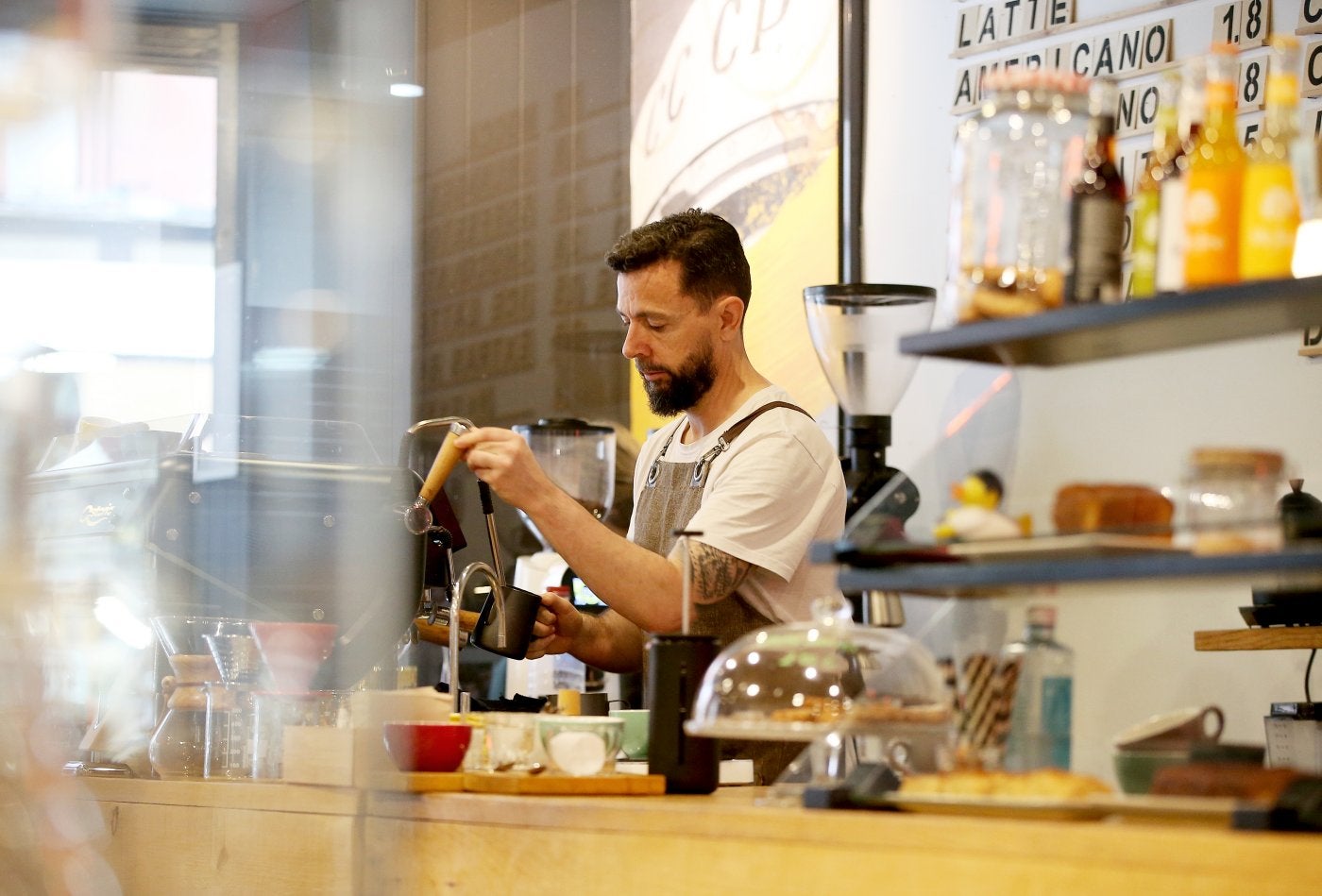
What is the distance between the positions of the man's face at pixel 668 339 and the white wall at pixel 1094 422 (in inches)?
15.4

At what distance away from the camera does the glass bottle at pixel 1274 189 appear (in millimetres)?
1355

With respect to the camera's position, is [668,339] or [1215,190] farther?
[668,339]

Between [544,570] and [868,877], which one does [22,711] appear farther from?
[544,570]

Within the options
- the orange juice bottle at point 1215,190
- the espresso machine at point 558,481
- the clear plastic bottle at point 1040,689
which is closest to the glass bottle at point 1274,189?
the orange juice bottle at point 1215,190

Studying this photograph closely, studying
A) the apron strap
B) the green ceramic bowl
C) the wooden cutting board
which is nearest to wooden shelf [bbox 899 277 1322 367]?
the green ceramic bowl

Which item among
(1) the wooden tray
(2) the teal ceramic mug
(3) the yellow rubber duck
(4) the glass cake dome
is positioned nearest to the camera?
(3) the yellow rubber duck

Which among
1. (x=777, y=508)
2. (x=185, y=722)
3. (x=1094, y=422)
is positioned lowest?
(x=185, y=722)

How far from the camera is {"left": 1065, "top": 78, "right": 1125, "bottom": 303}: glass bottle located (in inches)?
56.8

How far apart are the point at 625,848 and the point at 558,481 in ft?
7.41

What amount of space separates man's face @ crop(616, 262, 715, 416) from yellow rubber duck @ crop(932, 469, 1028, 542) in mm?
1293

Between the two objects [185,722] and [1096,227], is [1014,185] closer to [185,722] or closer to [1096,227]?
[1096,227]

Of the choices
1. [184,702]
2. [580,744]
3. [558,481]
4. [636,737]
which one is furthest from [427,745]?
[558,481]

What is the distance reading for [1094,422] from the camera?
152 centimetres

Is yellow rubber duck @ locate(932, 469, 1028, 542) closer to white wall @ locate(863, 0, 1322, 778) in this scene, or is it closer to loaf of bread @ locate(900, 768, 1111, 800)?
white wall @ locate(863, 0, 1322, 778)
